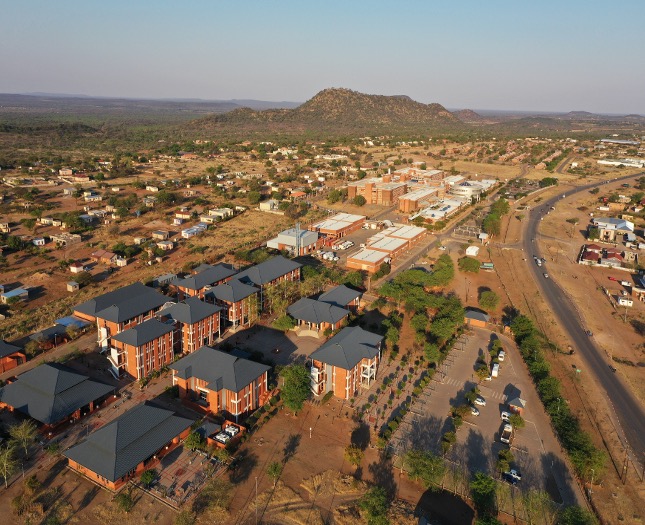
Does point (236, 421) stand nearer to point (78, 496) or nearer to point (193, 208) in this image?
point (78, 496)

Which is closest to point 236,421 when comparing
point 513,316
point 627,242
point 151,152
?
point 513,316

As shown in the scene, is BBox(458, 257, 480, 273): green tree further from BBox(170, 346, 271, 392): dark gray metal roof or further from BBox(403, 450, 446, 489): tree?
BBox(403, 450, 446, 489): tree

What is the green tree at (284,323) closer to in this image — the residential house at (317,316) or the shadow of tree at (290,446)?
the residential house at (317,316)

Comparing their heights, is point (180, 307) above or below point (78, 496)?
above

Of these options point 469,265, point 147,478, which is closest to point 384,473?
point 147,478

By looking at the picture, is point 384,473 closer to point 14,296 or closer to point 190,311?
point 190,311

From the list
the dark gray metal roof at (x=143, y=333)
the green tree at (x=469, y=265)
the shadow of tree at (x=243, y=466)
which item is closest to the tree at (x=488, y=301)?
the green tree at (x=469, y=265)
